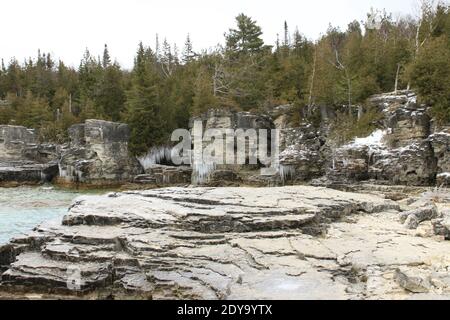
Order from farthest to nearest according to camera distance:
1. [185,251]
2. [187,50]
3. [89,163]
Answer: [187,50] < [89,163] < [185,251]

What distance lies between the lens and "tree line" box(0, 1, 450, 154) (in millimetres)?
28203

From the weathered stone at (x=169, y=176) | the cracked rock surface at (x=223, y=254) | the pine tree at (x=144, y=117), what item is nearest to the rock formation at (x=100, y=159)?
the pine tree at (x=144, y=117)

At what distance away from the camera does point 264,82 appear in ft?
121

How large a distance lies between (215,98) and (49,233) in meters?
24.8

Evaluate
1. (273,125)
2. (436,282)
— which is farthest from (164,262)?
(273,125)

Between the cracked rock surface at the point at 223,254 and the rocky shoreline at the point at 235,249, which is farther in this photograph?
the rocky shoreline at the point at 235,249

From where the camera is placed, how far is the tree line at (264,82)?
28203mm

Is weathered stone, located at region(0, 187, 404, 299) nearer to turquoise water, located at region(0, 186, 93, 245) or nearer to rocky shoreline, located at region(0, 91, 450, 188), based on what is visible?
turquoise water, located at region(0, 186, 93, 245)

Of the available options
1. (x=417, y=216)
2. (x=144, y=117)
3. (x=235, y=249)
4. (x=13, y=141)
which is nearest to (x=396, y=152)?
(x=417, y=216)

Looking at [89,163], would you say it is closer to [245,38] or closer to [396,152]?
[245,38]

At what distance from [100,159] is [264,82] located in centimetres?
1522

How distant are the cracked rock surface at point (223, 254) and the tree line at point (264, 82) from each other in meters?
14.7

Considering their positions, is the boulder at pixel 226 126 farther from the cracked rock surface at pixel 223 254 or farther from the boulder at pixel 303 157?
the cracked rock surface at pixel 223 254
